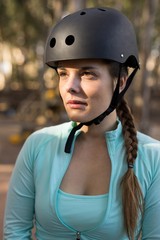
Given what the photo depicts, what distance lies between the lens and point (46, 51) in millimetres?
1618

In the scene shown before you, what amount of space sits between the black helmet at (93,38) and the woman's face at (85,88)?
0.13 feet

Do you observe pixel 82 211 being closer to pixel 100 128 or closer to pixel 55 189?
pixel 55 189

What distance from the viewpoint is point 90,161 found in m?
1.55

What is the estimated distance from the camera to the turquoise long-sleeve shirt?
4.67ft

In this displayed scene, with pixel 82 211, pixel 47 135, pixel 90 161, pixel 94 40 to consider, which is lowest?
pixel 82 211

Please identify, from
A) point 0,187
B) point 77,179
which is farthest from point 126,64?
point 0,187

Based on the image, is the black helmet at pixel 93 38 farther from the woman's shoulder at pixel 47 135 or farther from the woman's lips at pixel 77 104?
the woman's shoulder at pixel 47 135

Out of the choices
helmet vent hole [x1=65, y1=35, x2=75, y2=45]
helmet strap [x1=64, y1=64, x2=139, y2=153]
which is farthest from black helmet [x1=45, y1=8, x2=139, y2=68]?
helmet strap [x1=64, y1=64, x2=139, y2=153]

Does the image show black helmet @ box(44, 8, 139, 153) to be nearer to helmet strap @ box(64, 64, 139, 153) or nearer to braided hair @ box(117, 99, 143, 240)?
helmet strap @ box(64, 64, 139, 153)

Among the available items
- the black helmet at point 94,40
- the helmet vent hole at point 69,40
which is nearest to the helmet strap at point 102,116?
the black helmet at point 94,40

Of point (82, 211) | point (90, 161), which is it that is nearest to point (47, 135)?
point (90, 161)

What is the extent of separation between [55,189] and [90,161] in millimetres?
198

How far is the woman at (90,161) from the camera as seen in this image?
1.42 metres

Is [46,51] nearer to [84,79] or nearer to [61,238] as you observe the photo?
[84,79]
